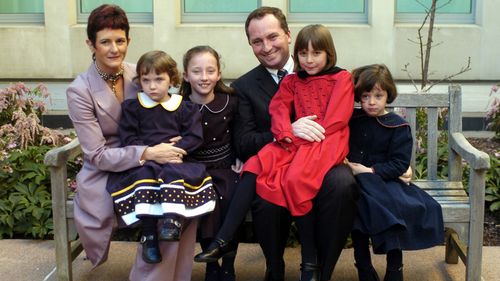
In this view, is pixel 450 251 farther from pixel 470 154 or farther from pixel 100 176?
pixel 100 176

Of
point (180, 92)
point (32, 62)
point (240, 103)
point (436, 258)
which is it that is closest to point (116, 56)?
point (180, 92)

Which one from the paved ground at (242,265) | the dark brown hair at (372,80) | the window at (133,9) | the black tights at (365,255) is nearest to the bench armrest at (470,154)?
the dark brown hair at (372,80)

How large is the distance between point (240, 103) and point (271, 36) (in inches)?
17.4

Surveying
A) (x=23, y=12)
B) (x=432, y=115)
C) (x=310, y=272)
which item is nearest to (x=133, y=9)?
(x=23, y=12)

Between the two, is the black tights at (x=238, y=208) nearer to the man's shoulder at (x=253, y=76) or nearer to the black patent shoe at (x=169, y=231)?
the black patent shoe at (x=169, y=231)

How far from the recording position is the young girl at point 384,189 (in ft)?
12.7

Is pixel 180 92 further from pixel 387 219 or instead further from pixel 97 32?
pixel 387 219

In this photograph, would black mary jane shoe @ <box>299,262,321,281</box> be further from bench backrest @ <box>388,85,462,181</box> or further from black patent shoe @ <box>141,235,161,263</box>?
bench backrest @ <box>388,85,462,181</box>

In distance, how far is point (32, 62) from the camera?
8234mm

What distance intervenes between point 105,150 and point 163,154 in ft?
1.14

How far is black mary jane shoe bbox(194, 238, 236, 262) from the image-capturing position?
3879mm

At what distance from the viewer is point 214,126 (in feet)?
14.1

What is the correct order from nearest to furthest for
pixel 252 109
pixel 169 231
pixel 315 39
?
pixel 169 231 → pixel 315 39 → pixel 252 109

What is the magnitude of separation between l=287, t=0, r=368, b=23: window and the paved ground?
4.00 meters
